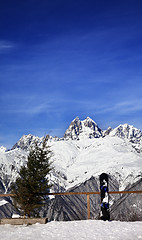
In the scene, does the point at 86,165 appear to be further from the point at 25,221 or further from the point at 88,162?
the point at 25,221

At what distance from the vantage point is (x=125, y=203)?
65.2 metres

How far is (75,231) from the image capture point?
32.7 feet

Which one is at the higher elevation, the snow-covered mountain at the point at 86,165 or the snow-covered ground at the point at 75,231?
the snow-covered mountain at the point at 86,165

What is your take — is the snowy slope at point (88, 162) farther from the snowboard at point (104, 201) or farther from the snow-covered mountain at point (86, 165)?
the snowboard at point (104, 201)

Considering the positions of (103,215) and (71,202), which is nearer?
(103,215)

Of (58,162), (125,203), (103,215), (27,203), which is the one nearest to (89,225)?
(103,215)

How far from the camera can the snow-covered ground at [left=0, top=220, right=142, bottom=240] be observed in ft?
30.0

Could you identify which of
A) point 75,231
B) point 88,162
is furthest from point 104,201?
point 88,162

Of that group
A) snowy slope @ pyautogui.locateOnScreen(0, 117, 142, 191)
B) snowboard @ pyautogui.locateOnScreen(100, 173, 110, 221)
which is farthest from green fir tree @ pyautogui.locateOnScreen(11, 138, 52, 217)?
snowy slope @ pyautogui.locateOnScreen(0, 117, 142, 191)

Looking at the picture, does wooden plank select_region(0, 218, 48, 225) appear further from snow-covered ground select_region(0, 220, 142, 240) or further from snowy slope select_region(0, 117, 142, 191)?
snowy slope select_region(0, 117, 142, 191)

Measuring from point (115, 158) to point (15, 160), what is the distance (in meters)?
45.1

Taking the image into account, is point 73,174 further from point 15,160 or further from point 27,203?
point 27,203

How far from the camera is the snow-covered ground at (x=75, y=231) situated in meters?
9.16

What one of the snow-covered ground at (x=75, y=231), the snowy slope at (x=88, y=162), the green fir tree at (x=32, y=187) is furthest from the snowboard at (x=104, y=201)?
the snowy slope at (x=88, y=162)
